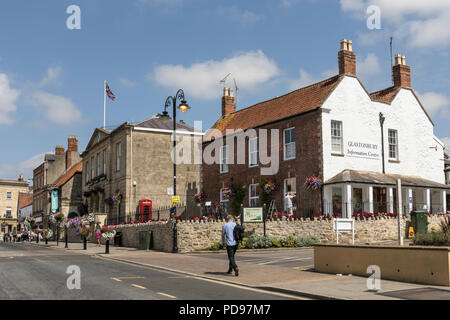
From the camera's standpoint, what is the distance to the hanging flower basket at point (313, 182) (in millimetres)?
26513

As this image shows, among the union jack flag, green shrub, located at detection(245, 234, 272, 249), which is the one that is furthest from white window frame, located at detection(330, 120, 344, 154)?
the union jack flag

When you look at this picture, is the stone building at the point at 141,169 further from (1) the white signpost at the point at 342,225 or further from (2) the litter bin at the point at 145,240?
(1) the white signpost at the point at 342,225

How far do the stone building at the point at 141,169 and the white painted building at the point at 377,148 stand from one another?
16.1 m

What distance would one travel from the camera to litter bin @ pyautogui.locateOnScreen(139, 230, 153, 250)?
2756 cm

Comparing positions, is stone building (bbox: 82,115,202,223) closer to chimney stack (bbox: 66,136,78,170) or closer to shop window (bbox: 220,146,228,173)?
shop window (bbox: 220,146,228,173)

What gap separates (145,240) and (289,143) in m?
10.3

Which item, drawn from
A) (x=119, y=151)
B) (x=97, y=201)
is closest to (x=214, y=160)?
(x=119, y=151)

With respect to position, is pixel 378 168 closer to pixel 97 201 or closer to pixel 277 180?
pixel 277 180

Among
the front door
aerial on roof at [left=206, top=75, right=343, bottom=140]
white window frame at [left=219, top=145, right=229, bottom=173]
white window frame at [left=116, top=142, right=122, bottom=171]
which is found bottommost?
the front door

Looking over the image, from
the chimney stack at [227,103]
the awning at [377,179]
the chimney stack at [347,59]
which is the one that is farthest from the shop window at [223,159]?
the chimney stack at [347,59]

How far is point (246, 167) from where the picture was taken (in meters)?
32.4

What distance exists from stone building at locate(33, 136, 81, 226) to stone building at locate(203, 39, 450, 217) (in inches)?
1462

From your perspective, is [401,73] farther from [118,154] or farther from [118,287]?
[118,287]
